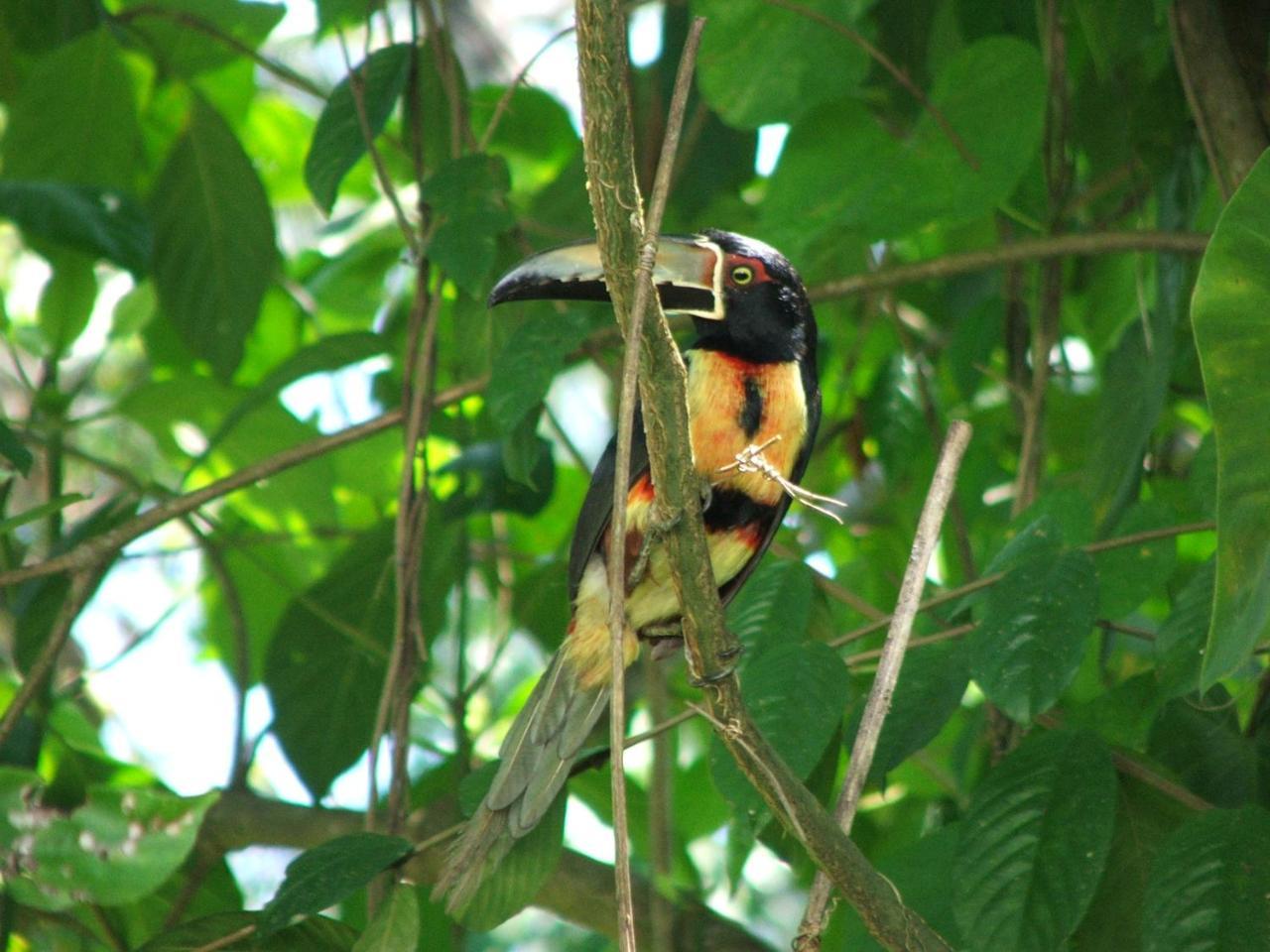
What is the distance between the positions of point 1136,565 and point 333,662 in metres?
1.56

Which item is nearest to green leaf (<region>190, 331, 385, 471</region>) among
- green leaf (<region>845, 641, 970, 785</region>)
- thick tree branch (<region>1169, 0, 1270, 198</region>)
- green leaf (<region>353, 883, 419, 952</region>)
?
green leaf (<region>353, 883, 419, 952</region>)

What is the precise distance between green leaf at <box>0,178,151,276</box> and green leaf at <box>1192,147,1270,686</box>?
192cm

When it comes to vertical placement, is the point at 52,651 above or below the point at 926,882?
above

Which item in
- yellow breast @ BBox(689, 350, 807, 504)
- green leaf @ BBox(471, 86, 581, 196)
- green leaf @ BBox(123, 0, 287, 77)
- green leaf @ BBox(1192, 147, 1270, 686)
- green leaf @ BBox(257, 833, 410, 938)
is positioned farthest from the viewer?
green leaf @ BBox(471, 86, 581, 196)

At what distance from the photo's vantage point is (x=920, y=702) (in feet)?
7.12

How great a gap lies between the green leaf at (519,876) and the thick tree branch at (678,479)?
55 centimetres

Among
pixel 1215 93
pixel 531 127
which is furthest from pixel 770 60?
pixel 531 127

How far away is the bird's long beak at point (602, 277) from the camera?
221 cm

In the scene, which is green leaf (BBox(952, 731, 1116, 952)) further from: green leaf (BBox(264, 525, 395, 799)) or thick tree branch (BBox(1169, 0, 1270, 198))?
green leaf (BBox(264, 525, 395, 799))

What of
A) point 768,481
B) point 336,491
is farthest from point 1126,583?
point 336,491

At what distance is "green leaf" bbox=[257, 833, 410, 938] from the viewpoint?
199 cm

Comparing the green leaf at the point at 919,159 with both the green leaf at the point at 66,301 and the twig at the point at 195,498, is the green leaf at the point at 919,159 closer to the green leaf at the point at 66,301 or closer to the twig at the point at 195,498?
the twig at the point at 195,498

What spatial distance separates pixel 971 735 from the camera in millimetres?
3037

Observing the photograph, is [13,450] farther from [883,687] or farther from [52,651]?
[883,687]
